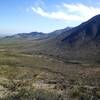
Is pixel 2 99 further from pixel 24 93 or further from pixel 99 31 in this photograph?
pixel 99 31

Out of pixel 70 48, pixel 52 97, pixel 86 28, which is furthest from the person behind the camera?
pixel 86 28

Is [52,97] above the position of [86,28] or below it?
below

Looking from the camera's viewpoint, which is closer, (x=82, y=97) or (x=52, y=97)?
(x=52, y=97)

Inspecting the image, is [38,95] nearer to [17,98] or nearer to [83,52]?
[17,98]

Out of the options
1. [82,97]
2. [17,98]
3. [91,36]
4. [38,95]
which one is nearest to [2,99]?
[17,98]

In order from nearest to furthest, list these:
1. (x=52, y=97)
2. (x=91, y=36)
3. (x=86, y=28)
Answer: (x=52, y=97), (x=91, y=36), (x=86, y=28)

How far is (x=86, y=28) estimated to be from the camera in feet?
509

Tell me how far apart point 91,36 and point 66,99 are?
424 ft

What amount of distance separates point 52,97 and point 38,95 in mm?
532

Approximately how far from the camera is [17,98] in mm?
10961

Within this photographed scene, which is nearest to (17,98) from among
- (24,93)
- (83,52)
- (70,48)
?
(24,93)

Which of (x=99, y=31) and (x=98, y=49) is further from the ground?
(x=99, y=31)

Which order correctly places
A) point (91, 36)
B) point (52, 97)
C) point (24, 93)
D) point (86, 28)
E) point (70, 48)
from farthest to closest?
point (86, 28), point (91, 36), point (70, 48), point (24, 93), point (52, 97)

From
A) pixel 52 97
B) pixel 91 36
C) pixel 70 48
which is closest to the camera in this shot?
pixel 52 97
